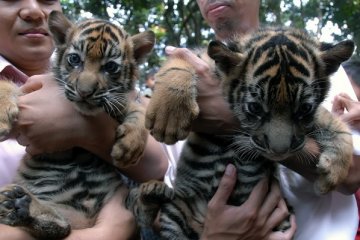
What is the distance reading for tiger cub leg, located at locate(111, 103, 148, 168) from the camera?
2734 mm

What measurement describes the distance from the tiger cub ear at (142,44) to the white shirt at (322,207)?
879mm

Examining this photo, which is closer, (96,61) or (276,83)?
(276,83)

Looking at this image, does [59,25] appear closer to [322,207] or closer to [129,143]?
[129,143]

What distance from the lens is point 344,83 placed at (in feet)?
10.6

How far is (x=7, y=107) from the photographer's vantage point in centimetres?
284

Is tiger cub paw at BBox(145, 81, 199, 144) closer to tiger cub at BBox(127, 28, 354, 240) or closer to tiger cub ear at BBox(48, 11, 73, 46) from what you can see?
tiger cub at BBox(127, 28, 354, 240)

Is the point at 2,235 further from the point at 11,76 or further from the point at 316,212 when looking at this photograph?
the point at 316,212

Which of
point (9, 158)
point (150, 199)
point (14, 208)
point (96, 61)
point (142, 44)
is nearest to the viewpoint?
point (14, 208)

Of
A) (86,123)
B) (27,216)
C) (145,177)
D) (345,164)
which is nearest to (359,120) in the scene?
(345,164)

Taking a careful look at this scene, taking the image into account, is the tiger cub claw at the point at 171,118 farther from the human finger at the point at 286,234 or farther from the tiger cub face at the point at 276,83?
the human finger at the point at 286,234

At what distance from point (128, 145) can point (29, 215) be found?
0.67 metres

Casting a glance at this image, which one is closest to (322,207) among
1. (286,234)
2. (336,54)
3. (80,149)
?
(286,234)

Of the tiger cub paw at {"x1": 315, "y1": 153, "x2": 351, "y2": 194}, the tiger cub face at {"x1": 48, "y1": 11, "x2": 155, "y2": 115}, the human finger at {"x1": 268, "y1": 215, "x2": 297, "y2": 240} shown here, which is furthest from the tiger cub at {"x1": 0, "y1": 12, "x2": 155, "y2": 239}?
the tiger cub paw at {"x1": 315, "y1": 153, "x2": 351, "y2": 194}

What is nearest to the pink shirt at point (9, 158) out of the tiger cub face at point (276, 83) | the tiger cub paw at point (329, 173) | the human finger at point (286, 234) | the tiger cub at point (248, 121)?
the tiger cub at point (248, 121)
